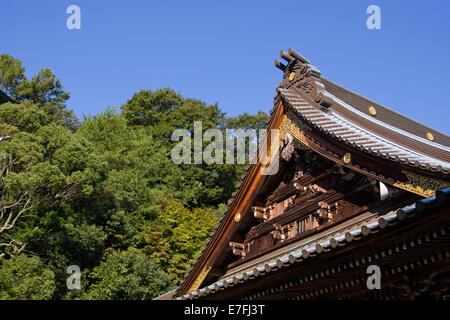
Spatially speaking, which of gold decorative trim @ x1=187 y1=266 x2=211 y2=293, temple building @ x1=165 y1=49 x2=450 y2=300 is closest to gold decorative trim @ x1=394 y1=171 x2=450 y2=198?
temple building @ x1=165 y1=49 x2=450 y2=300

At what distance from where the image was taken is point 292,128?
9375 mm

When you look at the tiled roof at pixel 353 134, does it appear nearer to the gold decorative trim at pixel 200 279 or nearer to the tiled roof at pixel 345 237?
the tiled roof at pixel 345 237

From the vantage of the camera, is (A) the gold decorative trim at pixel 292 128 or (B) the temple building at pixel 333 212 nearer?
(B) the temple building at pixel 333 212

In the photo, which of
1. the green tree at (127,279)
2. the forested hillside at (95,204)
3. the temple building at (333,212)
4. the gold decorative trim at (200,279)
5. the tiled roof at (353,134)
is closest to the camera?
the temple building at (333,212)

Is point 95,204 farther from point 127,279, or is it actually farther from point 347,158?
point 347,158

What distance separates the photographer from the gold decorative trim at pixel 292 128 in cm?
902

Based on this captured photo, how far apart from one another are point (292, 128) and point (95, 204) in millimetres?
19068

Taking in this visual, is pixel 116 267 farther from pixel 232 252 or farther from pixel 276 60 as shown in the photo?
pixel 276 60

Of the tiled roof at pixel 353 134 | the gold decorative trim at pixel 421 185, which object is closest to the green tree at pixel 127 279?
the tiled roof at pixel 353 134

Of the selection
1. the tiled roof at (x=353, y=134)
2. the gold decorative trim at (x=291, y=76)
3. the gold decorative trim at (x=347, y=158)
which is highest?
the gold decorative trim at (x=291, y=76)

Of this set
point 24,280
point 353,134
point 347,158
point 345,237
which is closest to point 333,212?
point 347,158

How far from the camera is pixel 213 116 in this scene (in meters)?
43.1

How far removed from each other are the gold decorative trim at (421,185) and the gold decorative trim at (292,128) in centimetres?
266
